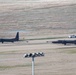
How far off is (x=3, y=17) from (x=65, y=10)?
14803mm

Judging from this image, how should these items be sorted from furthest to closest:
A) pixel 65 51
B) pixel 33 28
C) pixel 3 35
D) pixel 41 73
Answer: pixel 33 28 < pixel 3 35 < pixel 65 51 < pixel 41 73

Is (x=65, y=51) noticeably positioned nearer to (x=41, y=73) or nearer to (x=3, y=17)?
(x=41, y=73)

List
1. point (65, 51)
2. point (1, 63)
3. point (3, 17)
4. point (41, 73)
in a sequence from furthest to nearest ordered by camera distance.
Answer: point (3, 17)
point (65, 51)
point (1, 63)
point (41, 73)

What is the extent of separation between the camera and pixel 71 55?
63.0 m

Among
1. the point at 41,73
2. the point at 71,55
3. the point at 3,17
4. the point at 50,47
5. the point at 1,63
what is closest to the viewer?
the point at 41,73

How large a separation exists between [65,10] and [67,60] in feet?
211

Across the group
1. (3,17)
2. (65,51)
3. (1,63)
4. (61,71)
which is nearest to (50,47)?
(65,51)

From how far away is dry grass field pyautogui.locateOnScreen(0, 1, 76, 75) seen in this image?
53656mm

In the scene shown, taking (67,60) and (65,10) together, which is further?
(65,10)

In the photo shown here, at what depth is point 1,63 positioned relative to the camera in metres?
57.1

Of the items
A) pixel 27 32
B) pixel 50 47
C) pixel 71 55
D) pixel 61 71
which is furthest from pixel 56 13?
pixel 61 71

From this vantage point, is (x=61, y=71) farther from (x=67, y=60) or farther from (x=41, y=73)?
(x=67, y=60)

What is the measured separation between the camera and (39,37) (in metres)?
91.9

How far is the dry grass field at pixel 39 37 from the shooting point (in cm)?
5366
